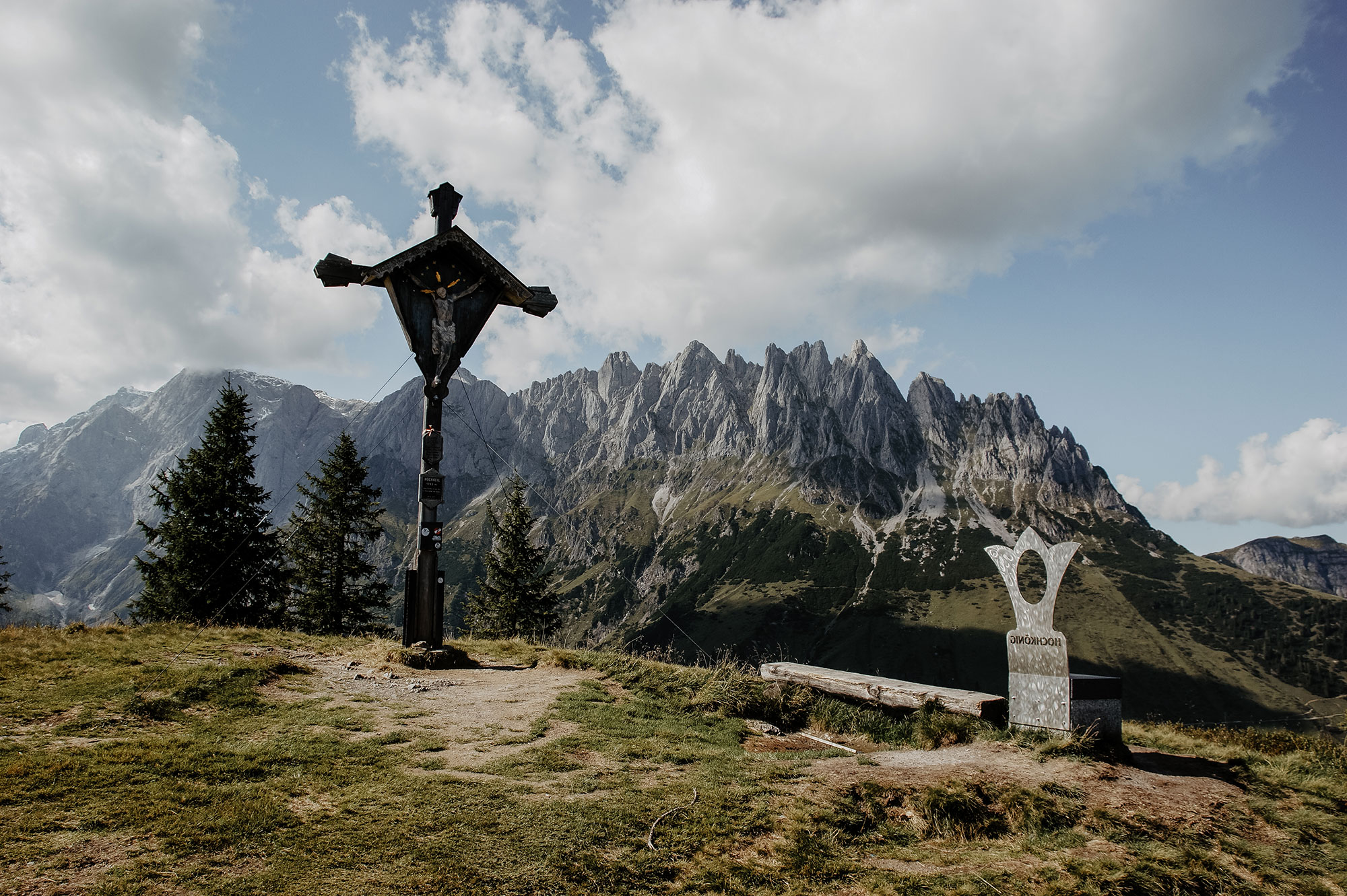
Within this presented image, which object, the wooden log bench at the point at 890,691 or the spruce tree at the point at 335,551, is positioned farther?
the spruce tree at the point at 335,551

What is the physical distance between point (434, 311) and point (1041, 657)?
15.5 m

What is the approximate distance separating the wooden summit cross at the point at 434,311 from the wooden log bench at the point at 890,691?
8.14 meters

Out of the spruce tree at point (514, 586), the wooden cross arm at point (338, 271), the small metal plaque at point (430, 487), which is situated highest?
the wooden cross arm at point (338, 271)

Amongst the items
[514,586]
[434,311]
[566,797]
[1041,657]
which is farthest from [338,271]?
[514,586]

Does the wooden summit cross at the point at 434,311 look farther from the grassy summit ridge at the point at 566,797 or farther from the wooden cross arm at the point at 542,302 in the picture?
the grassy summit ridge at the point at 566,797

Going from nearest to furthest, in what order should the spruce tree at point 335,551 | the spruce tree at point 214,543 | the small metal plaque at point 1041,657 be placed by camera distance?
the small metal plaque at point 1041,657, the spruce tree at point 214,543, the spruce tree at point 335,551

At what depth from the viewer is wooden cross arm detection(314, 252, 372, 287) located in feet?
52.4

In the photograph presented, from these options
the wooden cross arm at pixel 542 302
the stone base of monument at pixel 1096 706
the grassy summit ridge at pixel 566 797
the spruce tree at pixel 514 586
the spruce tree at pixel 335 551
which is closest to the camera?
the grassy summit ridge at pixel 566 797

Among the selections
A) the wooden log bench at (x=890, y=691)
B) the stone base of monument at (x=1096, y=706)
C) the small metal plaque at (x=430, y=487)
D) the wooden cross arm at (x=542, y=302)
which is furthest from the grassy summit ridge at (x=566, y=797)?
the wooden cross arm at (x=542, y=302)

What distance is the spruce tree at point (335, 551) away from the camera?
35031mm

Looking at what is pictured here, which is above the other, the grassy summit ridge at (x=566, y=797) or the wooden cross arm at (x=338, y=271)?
the wooden cross arm at (x=338, y=271)

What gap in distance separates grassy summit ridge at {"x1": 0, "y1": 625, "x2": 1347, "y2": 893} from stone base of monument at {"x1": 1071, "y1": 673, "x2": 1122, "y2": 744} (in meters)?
0.70

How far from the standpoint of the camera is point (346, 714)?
10.1 m

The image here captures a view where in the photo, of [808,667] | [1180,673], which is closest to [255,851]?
[808,667]
